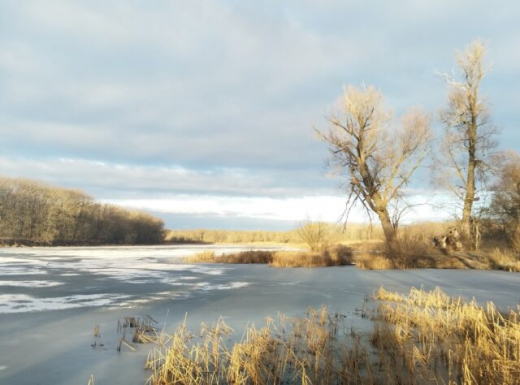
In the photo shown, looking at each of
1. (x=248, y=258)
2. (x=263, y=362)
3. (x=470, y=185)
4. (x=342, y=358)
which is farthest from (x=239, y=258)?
(x=342, y=358)

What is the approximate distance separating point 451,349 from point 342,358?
1.62 metres

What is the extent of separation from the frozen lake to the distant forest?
1168 inches

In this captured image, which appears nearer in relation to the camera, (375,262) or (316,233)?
(375,262)

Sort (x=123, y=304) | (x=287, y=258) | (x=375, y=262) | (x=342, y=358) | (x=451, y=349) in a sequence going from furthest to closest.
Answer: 1. (x=287, y=258)
2. (x=375, y=262)
3. (x=123, y=304)
4. (x=451, y=349)
5. (x=342, y=358)

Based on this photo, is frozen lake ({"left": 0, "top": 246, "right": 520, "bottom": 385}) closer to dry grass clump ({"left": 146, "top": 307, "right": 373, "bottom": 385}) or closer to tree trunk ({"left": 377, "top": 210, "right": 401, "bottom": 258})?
dry grass clump ({"left": 146, "top": 307, "right": 373, "bottom": 385})

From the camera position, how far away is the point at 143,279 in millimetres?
11852

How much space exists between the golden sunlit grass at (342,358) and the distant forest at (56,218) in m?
38.3

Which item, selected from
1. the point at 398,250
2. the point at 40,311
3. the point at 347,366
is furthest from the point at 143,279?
the point at 398,250

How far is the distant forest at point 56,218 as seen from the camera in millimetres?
37594

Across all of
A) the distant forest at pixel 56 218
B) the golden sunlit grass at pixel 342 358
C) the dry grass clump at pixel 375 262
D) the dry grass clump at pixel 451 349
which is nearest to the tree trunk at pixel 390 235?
the dry grass clump at pixel 375 262

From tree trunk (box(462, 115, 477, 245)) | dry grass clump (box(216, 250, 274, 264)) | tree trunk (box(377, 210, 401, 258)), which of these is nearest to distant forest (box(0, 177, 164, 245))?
dry grass clump (box(216, 250, 274, 264))

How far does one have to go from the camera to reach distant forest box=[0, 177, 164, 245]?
37.6 m

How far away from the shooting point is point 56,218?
40.2 m

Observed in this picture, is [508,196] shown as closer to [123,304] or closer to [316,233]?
[316,233]
